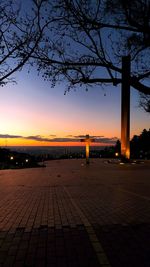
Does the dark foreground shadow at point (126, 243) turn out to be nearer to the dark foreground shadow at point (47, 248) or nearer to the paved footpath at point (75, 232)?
the paved footpath at point (75, 232)

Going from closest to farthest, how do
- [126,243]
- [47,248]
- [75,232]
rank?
[47,248], [126,243], [75,232]

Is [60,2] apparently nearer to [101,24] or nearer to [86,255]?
[101,24]

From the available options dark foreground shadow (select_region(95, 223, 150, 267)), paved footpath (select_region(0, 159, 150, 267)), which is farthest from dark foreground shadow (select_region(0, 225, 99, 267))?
dark foreground shadow (select_region(95, 223, 150, 267))

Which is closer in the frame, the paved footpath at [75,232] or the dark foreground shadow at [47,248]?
the dark foreground shadow at [47,248]

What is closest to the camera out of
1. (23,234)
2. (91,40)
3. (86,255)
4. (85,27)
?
(86,255)

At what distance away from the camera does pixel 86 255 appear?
18.5 feet

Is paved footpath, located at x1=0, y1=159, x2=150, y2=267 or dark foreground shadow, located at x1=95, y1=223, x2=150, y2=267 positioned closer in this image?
dark foreground shadow, located at x1=95, y1=223, x2=150, y2=267

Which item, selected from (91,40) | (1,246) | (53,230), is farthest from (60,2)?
(1,246)

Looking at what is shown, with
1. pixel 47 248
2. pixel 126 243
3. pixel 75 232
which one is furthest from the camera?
pixel 75 232

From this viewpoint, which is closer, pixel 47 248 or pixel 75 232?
pixel 47 248

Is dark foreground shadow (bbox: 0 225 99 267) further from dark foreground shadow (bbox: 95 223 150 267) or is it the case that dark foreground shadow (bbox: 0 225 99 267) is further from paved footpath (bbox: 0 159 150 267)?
dark foreground shadow (bbox: 95 223 150 267)

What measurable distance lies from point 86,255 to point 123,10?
850 cm

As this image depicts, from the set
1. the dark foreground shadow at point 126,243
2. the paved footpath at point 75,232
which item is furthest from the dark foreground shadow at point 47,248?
the dark foreground shadow at point 126,243

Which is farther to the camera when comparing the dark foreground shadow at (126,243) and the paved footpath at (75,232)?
the paved footpath at (75,232)
